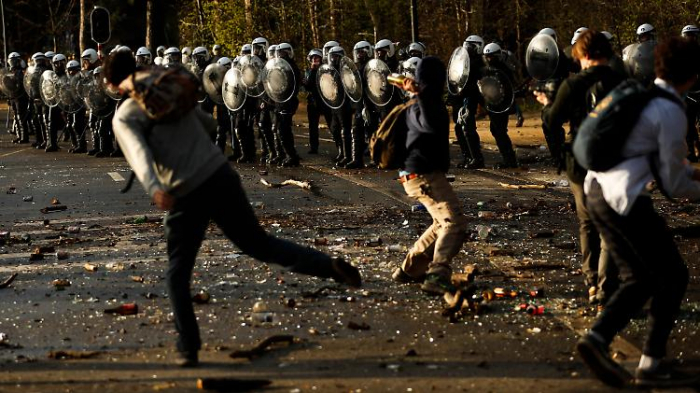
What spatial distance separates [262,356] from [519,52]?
2813cm

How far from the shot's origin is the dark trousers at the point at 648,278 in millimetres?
6688

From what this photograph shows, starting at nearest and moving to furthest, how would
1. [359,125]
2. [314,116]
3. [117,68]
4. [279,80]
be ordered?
[117,68] → [359,125] → [279,80] → [314,116]

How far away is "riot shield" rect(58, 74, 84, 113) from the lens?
87.9 feet

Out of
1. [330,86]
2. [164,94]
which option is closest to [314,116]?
[330,86]

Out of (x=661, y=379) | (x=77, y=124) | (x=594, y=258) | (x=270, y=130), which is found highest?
(x=594, y=258)

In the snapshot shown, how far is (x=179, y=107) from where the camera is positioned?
7.31m

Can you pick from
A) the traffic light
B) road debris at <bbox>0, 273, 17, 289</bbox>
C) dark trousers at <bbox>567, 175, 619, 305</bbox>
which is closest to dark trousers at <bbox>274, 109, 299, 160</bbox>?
road debris at <bbox>0, 273, 17, 289</bbox>

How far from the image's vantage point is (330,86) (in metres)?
21.1

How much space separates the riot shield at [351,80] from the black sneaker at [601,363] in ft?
46.2

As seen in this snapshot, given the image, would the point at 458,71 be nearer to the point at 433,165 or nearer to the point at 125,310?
the point at 433,165

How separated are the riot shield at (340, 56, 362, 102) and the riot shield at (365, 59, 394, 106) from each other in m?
0.19

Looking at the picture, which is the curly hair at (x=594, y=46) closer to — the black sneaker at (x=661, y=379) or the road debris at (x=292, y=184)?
the black sneaker at (x=661, y=379)

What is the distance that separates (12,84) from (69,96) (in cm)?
365

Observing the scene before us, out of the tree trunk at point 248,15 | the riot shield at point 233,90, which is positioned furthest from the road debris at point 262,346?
the tree trunk at point 248,15
